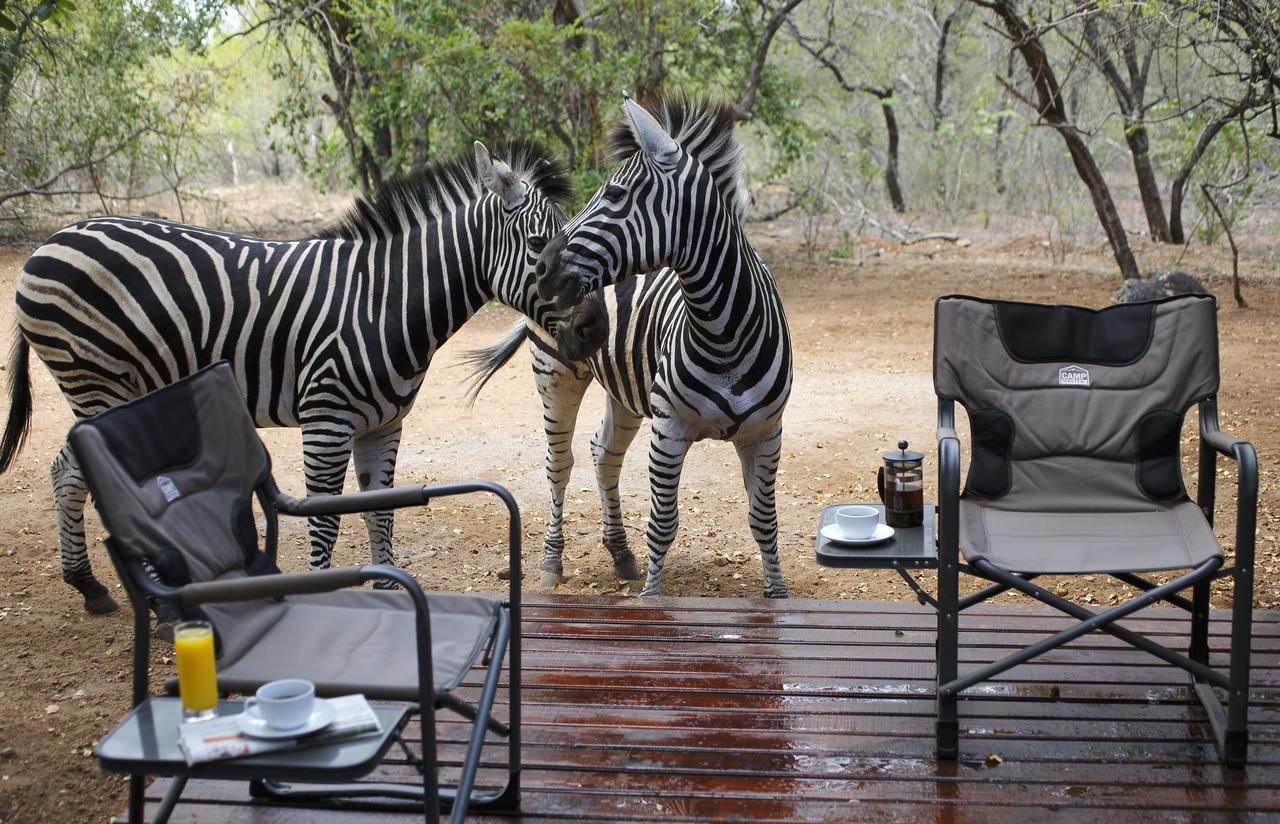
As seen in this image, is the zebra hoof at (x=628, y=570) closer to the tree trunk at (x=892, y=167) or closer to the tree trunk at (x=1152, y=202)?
the tree trunk at (x=1152, y=202)

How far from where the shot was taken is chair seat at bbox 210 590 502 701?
2.10 m

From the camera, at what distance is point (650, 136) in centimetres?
347

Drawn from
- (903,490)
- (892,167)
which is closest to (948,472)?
(903,490)

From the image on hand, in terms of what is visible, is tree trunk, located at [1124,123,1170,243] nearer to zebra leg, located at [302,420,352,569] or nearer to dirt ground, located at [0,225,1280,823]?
dirt ground, located at [0,225,1280,823]

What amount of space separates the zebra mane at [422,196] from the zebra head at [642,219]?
571mm

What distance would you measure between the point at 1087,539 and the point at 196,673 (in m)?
2.10

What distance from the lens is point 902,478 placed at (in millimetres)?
2996

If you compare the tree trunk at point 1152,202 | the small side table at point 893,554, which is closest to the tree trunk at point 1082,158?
the tree trunk at point 1152,202

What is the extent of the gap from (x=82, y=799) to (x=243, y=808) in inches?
27.3

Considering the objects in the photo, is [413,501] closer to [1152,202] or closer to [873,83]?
[1152,202]

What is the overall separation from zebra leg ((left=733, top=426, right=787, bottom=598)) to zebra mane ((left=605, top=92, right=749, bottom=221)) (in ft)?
2.63

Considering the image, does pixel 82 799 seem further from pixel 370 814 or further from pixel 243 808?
pixel 370 814

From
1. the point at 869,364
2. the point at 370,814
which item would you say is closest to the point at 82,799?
the point at 370,814

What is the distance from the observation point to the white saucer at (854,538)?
283 cm
